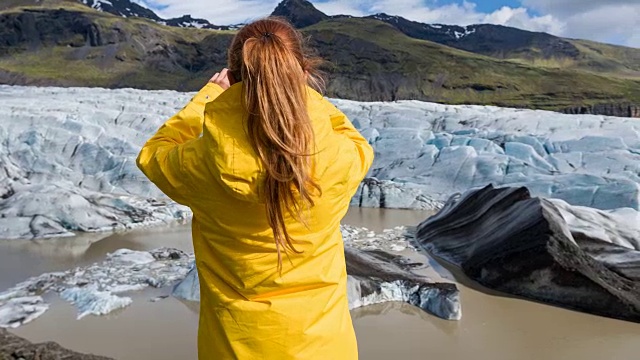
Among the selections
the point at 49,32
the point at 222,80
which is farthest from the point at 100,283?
the point at 49,32

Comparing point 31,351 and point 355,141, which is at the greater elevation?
point 355,141

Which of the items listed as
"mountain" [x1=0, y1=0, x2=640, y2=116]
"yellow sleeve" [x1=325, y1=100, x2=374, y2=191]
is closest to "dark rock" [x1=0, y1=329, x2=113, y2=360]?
"yellow sleeve" [x1=325, y1=100, x2=374, y2=191]

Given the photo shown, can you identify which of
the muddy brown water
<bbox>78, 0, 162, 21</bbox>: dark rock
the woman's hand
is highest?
<bbox>78, 0, 162, 21</bbox>: dark rock

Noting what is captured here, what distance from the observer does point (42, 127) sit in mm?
14516

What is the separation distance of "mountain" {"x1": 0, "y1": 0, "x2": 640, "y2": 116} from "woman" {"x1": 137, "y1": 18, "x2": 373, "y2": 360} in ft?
236

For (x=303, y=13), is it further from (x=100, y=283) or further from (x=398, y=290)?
(x=398, y=290)

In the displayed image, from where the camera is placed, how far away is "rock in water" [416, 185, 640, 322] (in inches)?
219

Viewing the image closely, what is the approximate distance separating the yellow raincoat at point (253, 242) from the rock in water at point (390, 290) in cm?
383

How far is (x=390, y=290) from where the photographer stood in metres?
5.71

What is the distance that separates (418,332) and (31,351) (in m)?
2.90

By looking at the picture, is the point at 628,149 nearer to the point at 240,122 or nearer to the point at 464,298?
the point at 464,298

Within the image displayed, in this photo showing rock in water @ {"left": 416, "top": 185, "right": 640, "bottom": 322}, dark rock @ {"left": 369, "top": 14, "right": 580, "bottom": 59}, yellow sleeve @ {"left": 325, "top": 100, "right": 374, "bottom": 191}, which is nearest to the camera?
yellow sleeve @ {"left": 325, "top": 100, "right": 374, "bottom": 191}

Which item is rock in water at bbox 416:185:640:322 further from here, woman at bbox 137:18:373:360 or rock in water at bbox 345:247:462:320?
woman at bbox 137:18:373:360

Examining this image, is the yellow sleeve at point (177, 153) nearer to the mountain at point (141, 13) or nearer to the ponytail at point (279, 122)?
the ponytail at point (279, 122)
